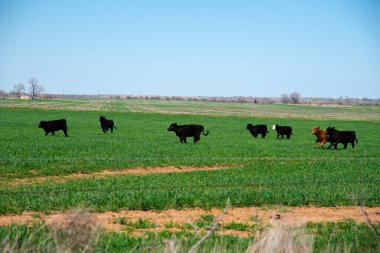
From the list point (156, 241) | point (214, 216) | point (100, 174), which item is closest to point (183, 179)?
point (100, 174)

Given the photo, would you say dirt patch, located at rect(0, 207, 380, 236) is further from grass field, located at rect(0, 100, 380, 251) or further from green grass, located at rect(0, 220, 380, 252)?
green grass, located at rect(0, 220, 380, 252)

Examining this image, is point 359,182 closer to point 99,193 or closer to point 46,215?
point 99,193

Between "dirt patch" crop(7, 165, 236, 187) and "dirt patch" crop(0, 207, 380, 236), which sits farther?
Result: "dirt patch" crop(7, 165, 236, 187)

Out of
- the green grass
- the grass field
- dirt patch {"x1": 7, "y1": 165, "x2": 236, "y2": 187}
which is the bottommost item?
dirt patch {"x1": 7, "y1": 165, "x2": 236, "y2": 187}

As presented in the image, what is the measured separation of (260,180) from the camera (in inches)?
619

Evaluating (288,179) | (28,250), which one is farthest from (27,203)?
(288,179)

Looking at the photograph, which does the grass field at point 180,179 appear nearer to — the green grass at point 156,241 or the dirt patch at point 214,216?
the dirt patch at point 214,216

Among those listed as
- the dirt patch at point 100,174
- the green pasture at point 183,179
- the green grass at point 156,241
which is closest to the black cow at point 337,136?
the green pasture at point 183,179

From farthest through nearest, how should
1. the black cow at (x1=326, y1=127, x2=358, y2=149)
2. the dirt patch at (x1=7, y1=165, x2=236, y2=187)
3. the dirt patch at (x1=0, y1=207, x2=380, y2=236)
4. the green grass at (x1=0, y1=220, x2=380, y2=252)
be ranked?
the black cow at (x1=326, y1=127, x2=358, y2=149)
the dirt patch at (x1=7, y1=165, x2=236, y2=187)
the dirt patch at (x1=0, y1=207, x2=380, y2=236)
the green grass at (x1=0, y1=220, x2=380, y2=252)

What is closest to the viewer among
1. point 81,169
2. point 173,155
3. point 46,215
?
point 46,215

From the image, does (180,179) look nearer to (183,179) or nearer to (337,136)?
(183,179)

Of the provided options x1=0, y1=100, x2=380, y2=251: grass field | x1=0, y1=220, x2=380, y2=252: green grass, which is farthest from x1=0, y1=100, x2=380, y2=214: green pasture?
x1=0, y1=220, x2=380, y2=252: green grass

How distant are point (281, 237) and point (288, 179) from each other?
10.0 meters

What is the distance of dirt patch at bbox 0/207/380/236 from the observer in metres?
9.59
